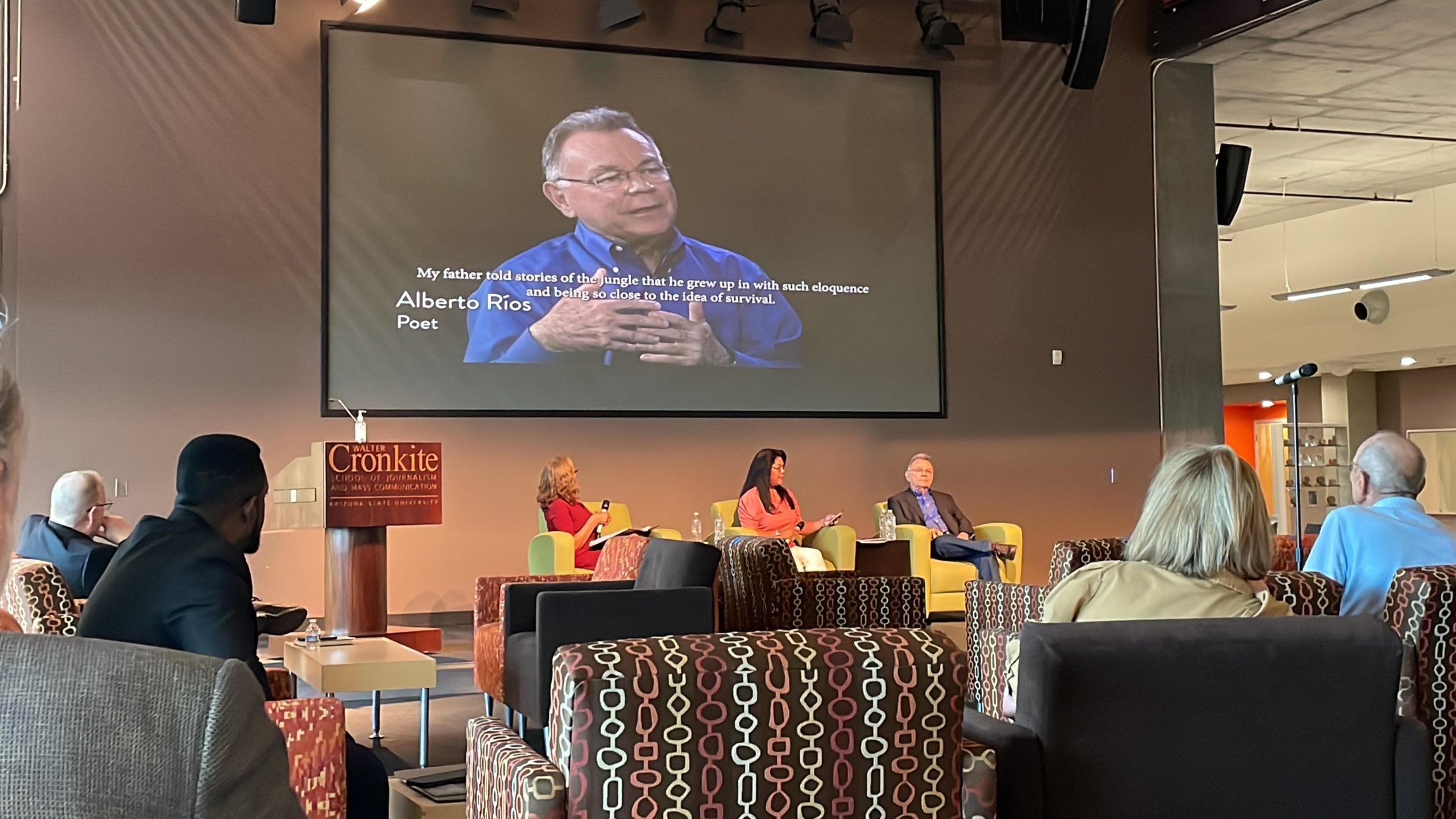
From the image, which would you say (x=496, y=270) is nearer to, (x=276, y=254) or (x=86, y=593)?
(x=276, y=254)

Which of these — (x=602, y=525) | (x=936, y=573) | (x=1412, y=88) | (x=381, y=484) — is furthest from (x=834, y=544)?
(x=1412, y=88)

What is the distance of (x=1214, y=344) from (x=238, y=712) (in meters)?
9.60

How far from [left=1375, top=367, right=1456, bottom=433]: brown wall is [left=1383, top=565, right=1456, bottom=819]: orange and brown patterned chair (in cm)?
1449

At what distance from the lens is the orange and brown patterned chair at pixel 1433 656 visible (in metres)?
2.89

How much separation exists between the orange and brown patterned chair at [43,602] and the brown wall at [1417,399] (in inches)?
635

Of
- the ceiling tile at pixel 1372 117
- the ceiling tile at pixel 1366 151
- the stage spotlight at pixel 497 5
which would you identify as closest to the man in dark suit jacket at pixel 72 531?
the stage spotlight at pixel 497 5

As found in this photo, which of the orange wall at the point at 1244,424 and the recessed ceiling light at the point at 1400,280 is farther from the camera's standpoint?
the orange wall at the point at 1244,424

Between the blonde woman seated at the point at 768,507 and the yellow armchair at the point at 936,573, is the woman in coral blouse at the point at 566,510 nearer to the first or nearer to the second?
the blonde woman seated at the point at 768,507

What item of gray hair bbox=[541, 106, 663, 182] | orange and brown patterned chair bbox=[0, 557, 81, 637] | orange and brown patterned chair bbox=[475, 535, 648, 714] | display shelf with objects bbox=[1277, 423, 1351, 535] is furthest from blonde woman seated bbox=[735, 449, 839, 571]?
display shelf with objects bbox=[1277, 423, 1351, 535]

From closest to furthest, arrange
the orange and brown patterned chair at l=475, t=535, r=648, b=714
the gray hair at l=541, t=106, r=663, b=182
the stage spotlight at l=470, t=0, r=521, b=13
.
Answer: the orange and brown patterned chair at l=475, t=535, r=648, b=714 → the stage spotlight at l=470, t=0, r=521, b=13 → the gray hair at l=541, t=106, r=663, b=182

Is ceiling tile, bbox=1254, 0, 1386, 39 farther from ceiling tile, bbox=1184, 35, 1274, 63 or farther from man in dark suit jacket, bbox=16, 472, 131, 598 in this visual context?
man in dark suit jacket, bbox=16, 472, 131, 598

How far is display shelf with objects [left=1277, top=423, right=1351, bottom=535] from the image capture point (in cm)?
1652

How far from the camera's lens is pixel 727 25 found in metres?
8.29

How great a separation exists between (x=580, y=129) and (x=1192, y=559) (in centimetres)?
621
